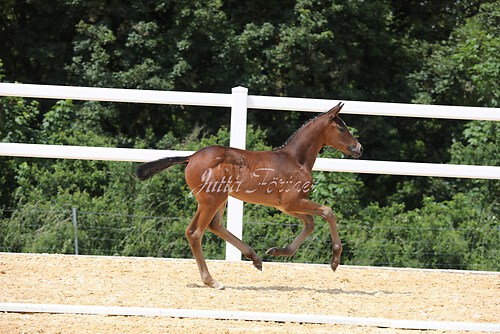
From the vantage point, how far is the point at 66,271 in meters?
7.66

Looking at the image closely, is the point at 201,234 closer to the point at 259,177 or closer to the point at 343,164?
the point at 259,177

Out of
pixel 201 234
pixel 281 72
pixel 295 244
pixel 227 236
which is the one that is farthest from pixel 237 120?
pixel 281 72

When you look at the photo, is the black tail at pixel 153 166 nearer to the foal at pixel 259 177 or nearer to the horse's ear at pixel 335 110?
the foal at pixel 259 177

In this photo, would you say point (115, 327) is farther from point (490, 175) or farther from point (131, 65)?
point (131, 65)

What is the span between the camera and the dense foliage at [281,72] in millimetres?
13320

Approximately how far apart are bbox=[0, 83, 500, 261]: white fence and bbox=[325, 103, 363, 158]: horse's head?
107cm

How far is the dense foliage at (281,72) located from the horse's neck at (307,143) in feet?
15.4

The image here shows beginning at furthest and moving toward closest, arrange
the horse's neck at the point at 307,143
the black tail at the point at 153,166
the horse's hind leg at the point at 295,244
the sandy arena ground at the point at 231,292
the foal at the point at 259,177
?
the horse's neck at the point at 307,143 → the horse's hind leg at the point at 295,244 → the black tail at the point at 153,166 → the foal at the point at 259,177 → the sandy arena ground at the point at 231,292

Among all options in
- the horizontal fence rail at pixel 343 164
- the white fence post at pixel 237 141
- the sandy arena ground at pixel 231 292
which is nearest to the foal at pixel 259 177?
the sandy arena ground at pixel 231 292

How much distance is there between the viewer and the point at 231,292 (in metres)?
6.92

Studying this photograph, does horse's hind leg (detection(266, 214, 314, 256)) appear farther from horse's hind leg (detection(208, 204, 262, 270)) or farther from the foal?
horse's hind leg (detection(208, 204, 262, 270))

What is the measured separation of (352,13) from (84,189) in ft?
26.4

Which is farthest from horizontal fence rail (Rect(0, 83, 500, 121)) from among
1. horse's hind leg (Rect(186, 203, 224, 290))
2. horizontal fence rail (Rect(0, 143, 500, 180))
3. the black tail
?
horse's hind leg (Rect(186, 203, 224, 290))

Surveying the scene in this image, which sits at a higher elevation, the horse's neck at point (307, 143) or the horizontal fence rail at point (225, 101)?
the horizontal fence rail at point (225, 101)
